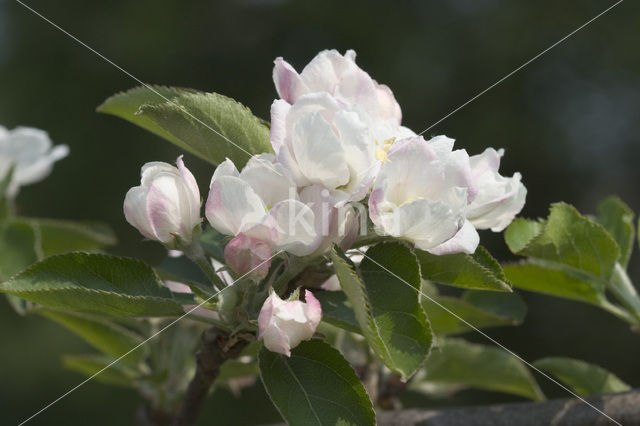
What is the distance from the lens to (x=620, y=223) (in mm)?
930

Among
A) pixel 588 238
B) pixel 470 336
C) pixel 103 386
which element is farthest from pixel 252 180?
pixel 103 386

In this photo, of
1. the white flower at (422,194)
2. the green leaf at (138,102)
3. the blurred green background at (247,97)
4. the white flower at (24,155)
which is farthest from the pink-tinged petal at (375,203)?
the blurred green background at (247,97)

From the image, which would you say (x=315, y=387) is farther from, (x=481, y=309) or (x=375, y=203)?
(x=481, y=309)

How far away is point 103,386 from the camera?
383 centimetres

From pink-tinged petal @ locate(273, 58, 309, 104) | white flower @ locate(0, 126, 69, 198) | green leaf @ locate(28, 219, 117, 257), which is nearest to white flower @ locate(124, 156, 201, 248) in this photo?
pink-tinged petal @ locate(273, 58, 309, 104)

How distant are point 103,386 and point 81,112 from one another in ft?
4.70

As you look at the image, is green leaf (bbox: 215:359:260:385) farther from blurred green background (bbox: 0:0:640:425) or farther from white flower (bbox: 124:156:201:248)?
blurred green background (bbox: 0:0:640:425)

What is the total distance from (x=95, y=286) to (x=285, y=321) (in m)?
0.16

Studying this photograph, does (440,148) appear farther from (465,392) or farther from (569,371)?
(465,392)

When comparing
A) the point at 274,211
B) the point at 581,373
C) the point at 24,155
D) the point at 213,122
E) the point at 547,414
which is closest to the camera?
the point at 274,211

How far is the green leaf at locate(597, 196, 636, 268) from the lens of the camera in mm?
921

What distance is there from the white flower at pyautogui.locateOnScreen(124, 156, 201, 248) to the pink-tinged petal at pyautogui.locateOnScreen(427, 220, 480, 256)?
0.19 m

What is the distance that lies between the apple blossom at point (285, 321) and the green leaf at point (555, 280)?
0.31m

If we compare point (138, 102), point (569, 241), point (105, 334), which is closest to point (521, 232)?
point (569, 241)
